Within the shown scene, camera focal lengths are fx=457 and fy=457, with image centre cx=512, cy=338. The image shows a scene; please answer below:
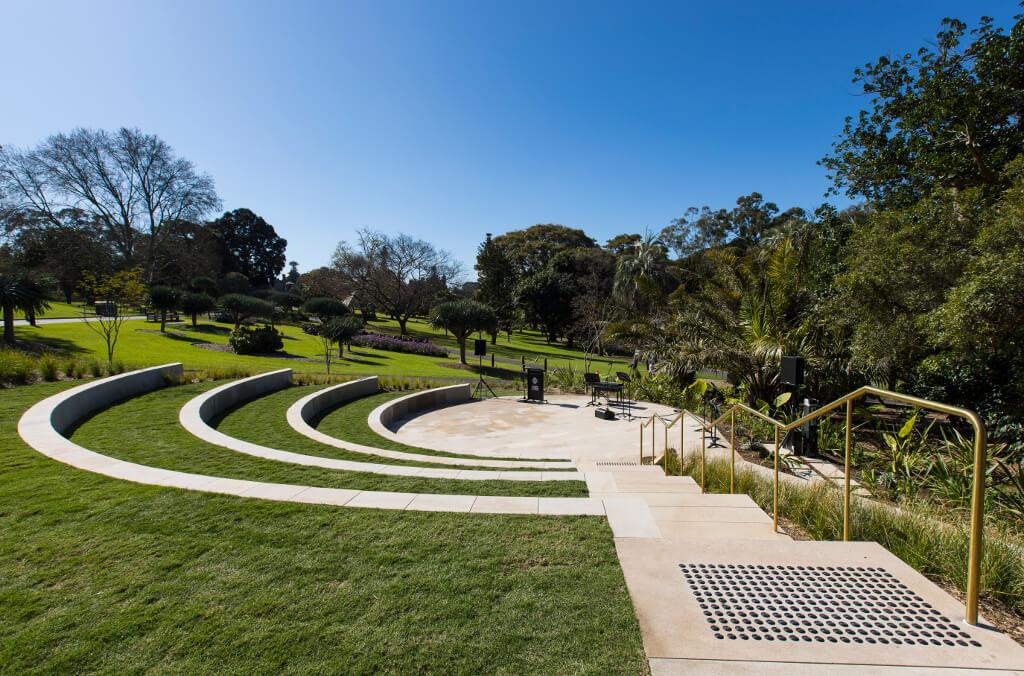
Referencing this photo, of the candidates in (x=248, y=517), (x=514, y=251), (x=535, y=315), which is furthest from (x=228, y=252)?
(x=248, y=517)

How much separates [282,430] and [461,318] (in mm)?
18531

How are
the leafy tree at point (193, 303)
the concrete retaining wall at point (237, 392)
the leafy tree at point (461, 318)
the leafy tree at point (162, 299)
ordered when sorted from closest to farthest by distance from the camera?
the concrete retaining wall at point (237, 392) < the leafy tree at point (461, 318) < the leafy tree at point (162, 299) < the leafy tree at point (193, 303)

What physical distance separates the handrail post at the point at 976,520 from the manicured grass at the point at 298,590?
1757mm

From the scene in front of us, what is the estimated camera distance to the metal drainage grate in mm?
2350

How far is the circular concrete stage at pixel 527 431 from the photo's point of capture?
34.2 feet

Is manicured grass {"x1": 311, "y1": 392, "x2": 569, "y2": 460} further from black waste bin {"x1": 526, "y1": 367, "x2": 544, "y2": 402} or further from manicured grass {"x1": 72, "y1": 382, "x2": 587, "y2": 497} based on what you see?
black waste bin {"x1": 526, "y1": 367, "x2": 544, "y2": 402}

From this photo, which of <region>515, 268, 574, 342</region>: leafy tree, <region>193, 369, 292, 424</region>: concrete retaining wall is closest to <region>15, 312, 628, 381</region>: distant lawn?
<region>193, 369, 292, 424</region>: concrete retaining wall

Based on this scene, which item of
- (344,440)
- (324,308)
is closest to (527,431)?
(344,440)

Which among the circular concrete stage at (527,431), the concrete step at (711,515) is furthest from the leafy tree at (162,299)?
the concrete step at (711,515)

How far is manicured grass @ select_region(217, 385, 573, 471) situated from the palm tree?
12895mm

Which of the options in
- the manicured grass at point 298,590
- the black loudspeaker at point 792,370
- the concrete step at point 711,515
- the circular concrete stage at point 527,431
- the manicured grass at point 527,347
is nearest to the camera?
the manicured grass at point 298,590

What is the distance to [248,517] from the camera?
156 inches

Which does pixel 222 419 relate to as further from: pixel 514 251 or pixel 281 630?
pixel 514 251

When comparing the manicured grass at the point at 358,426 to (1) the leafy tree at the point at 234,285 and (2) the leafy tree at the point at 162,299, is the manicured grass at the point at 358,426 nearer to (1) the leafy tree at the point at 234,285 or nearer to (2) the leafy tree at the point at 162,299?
(2) the leafy tree at the point at 162,299
